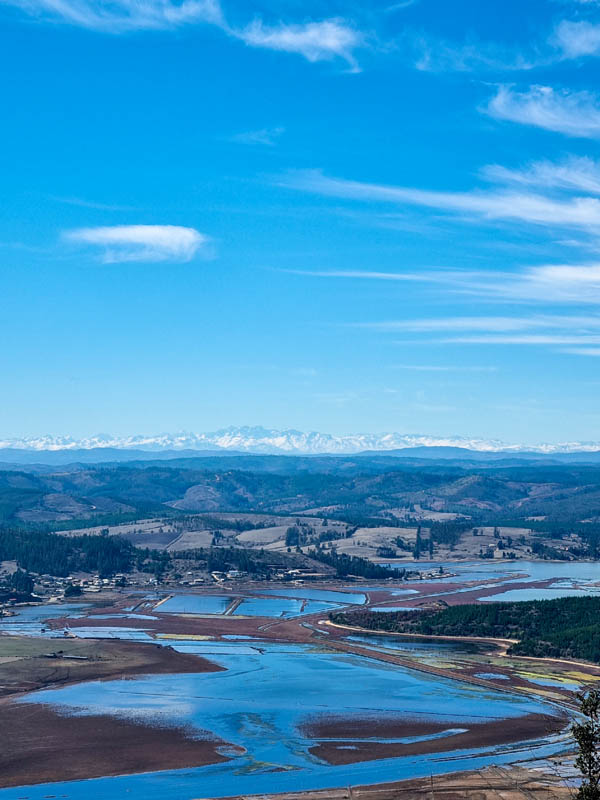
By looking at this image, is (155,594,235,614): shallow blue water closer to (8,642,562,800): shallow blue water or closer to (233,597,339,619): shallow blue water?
(233,597,339,619): shallow blue water

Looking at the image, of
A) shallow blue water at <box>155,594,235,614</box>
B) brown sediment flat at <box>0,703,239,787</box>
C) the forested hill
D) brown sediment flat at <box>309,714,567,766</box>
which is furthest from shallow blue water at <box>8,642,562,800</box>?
shallow blue water at <box>155,594,235,614</box>

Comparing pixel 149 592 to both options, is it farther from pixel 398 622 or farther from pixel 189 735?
pixel 189 735

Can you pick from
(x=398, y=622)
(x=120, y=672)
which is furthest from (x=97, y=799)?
(x=398, y=622)

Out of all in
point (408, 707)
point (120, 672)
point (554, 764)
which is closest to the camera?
point (554, 764)

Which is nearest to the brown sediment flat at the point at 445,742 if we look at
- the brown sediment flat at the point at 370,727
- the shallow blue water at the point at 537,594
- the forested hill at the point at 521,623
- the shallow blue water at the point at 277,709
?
the brown sediment flat at the point at 370,727

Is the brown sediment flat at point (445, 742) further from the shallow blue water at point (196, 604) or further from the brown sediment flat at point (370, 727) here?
the shallow blue water at point (196, 604)

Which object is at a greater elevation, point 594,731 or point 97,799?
point 594,731

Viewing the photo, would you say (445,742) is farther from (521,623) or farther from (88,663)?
(521,623)

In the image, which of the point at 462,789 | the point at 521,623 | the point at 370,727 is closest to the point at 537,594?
the point at 521,623
